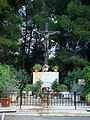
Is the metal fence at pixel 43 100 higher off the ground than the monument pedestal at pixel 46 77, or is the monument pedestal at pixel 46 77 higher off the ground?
the monument pedestal at pixel 46 77

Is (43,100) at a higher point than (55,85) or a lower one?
lower

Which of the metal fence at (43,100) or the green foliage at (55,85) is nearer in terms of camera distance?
the metal fence at (43,100)

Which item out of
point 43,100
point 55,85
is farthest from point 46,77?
point 43,100

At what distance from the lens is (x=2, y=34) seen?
20250 mm

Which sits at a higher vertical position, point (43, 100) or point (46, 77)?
point (46, 77)

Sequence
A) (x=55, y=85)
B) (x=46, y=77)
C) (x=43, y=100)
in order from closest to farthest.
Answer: (x=43, y=100), (x=55, y=85), (x=46, y=77)

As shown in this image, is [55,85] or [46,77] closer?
[55,85]

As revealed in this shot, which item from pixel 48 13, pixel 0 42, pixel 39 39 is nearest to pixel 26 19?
pixel 39 39

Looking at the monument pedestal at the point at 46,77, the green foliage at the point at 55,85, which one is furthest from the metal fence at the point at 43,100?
the monument pedestal at the point at 46,77

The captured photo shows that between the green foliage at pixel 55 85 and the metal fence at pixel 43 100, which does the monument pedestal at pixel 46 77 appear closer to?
the green foliage at pixel 55 85

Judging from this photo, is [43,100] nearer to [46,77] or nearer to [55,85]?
[55,85]

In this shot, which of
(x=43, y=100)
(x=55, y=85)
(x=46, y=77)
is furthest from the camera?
(x=46, y=77)

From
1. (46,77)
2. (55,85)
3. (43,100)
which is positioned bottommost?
(43,100)

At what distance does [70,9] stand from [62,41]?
5.32 metres
